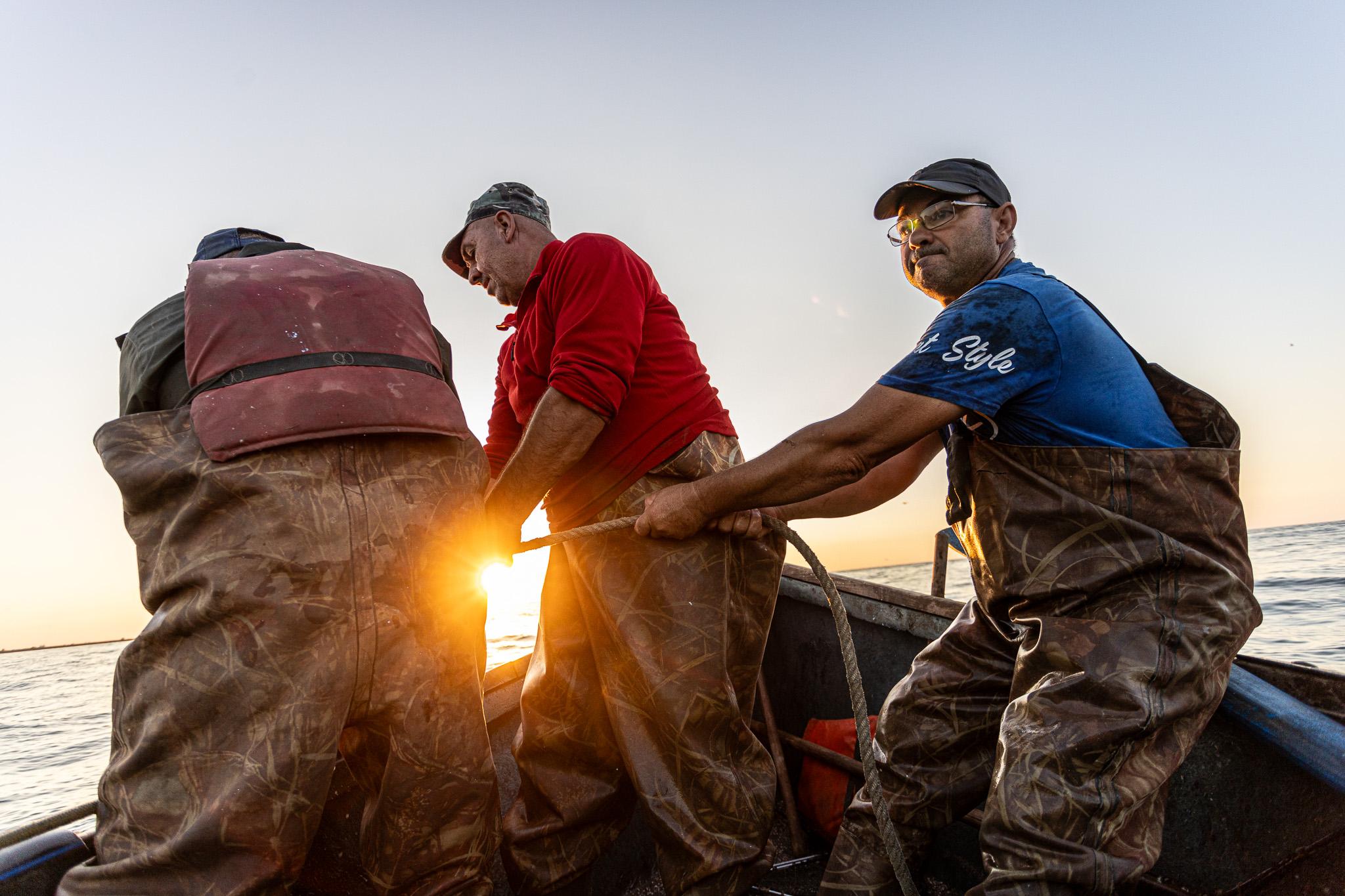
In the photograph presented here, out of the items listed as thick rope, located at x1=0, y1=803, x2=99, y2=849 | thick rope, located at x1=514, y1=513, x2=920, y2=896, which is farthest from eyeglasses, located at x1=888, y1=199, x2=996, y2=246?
thick rope, located at x1=0, y1=803, x2=99, y2=849

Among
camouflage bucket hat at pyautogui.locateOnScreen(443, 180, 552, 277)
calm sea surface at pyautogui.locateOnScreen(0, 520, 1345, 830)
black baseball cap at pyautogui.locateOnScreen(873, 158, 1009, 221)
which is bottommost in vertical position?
calm sea surface at pyautogui.locateOnScreen(0, 520, 1345, 830)

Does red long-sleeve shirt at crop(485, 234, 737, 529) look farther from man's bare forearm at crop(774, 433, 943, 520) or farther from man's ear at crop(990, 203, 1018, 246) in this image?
man's ear at crop(990, 203, 1018, 246)

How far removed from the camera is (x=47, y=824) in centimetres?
206

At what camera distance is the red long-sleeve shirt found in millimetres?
2318

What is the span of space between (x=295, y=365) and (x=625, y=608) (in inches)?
44.9

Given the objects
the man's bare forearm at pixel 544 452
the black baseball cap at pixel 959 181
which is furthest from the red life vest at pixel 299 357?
the black baseball cap at pixel 959 181

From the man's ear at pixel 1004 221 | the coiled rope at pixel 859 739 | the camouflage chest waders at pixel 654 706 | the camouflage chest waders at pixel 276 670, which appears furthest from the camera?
the man's ear at pixel 1004 221

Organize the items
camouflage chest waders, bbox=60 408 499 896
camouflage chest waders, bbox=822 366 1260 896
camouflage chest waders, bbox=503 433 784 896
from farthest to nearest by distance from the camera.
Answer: camouflage chest waders, bbox=503 433 784 896 → camouflage chest waders, bbox=822 366 1260 896 → camouflage chest waders, bbox=60 408 499 896

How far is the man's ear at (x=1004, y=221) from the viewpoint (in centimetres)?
242

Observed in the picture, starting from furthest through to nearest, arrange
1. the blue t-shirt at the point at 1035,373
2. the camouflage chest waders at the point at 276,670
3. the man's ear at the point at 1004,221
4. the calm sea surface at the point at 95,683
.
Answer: the calm sea surface at the point at 95,683
the man's ear at the point at 1004,221
the blue t-shirt at the point at 1035,373
the camouflage chest waders at the point at 276,670

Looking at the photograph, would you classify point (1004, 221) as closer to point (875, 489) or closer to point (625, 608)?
point (875, 489)

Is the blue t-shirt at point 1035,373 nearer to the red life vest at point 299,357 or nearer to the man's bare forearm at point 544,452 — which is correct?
the man's bare forearm at point 544,452

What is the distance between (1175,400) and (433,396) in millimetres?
1840

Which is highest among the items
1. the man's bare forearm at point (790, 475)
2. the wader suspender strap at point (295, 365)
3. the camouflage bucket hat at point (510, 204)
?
the camouflage bucket hat at point (510, 204)
